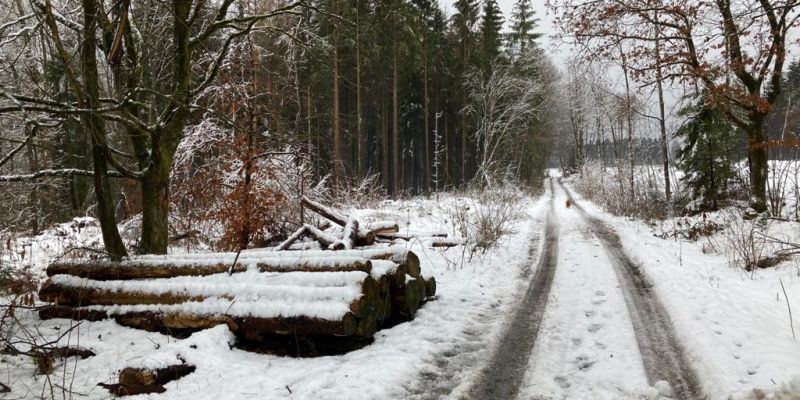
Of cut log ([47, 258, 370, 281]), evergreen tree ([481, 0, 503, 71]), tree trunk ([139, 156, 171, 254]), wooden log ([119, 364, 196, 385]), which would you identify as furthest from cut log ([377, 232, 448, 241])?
evergreen tree ([481, 0, 503, 71])

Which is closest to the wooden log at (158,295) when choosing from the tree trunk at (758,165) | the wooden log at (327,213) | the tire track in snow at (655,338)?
the tire track in snow at (655,338)

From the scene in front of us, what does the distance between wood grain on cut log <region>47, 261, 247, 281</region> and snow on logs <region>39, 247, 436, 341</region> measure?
0.04ft

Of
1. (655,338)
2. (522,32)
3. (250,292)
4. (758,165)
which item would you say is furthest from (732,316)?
(522,32)

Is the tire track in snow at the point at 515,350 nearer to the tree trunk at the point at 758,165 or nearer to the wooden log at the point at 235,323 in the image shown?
the wooden log at the point at 235,323

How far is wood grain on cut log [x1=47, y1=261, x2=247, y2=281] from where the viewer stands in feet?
18.4

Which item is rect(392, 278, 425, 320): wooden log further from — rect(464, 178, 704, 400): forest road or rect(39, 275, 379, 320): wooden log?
rect(464, 178, 704, 400): forest road

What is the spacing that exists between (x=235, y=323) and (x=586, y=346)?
12.7 ft

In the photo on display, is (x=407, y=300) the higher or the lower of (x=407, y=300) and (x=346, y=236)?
the lower

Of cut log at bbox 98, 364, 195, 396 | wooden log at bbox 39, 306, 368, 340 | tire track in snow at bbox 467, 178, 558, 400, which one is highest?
wooden log at bbox 39, 306, 368, 340

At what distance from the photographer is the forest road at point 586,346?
3.82m

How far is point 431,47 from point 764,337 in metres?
30.6

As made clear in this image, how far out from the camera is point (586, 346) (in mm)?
4727

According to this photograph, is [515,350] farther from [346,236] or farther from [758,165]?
[758,165]

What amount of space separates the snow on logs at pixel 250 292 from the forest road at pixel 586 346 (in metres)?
1.45
